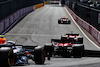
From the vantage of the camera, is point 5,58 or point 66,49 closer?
point 5,58

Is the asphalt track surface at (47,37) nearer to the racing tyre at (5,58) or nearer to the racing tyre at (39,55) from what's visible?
the racing tyre at (39,55)

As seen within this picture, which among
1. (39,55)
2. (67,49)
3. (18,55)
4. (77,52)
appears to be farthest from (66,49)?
(18,55)

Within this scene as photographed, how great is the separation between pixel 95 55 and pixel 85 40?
9325 millimetres

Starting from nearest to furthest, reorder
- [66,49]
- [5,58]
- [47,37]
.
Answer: [5,58]
[66,49]
[47,37]

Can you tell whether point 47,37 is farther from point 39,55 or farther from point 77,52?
point 39,55

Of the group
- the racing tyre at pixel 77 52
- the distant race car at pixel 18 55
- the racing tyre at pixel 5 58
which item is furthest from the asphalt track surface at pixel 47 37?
the racing tyre at pixel 5 58

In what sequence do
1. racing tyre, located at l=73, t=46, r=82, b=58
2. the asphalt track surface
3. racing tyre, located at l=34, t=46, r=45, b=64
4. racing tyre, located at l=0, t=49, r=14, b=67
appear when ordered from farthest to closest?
racing tyre, located at l=73, t=46, r=82, b=58 → the asphalt track surface → racing tyre, located at l=34, t=46, r=45, b=64 → racing tyre, located at l=0, t=49, r=14, b=67

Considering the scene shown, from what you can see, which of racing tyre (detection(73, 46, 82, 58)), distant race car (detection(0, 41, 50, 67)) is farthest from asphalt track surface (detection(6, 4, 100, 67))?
distant race car (detection(0, 41, 50, 67))

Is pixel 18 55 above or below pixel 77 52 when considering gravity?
above

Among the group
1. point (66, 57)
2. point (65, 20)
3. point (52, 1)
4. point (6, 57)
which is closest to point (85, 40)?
point (66, 57)

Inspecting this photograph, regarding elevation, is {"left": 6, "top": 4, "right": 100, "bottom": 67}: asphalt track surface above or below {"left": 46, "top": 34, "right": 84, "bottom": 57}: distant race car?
below

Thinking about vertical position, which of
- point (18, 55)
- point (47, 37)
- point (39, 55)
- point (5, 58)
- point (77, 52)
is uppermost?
point (5, 58)

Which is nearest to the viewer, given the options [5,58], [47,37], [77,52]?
[5,58]

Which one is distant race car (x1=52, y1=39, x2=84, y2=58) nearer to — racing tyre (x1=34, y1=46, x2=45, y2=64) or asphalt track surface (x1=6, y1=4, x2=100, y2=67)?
asphalt track surface (x1=6, y1=4, x2=100, y2=67)
